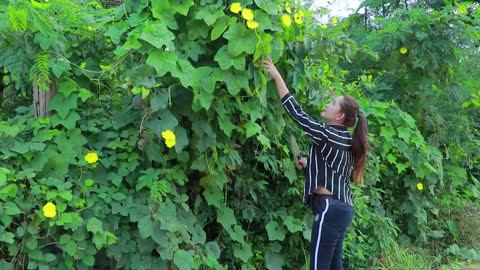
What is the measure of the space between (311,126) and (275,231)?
0.95 meters

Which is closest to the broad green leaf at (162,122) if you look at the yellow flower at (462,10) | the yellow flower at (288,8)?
the yellow flower at (288,8)

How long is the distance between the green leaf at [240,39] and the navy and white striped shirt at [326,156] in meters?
0.51

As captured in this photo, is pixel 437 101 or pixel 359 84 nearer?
pixel 359 84

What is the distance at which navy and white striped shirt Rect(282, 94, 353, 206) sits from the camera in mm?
3271

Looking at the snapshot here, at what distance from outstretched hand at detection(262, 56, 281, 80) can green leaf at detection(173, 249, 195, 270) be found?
1141mm

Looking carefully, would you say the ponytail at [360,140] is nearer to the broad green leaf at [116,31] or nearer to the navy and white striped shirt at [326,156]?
the navy and white striped shirt at [326,156]

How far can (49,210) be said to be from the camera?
283cm

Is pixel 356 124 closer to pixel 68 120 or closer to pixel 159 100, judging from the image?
pixel 159 100

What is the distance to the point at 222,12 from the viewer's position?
2965 millimetres

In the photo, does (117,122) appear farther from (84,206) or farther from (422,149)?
(422,149)

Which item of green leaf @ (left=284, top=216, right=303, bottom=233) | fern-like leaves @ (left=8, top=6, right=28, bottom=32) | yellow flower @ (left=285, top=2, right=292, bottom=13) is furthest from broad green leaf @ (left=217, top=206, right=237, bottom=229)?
fern-like leaves @ (left=8, top=6, right=28, bottom=32)

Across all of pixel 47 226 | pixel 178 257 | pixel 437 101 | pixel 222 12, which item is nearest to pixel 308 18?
pixel 222 12

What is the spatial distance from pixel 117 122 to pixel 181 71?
62 centimetres

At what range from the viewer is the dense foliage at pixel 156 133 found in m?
2.91
